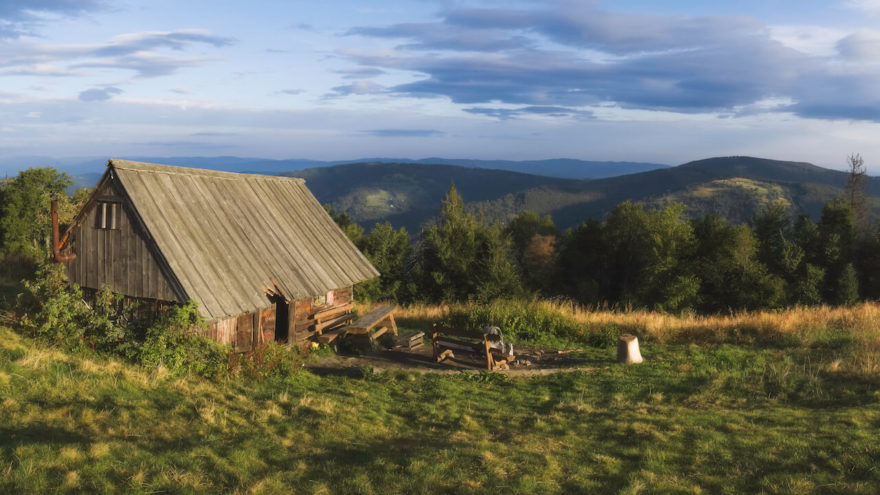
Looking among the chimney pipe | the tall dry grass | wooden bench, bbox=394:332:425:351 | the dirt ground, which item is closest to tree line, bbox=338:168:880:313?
the tall dry grass

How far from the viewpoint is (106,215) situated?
43.7 ft

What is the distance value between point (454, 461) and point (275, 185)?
13.9m

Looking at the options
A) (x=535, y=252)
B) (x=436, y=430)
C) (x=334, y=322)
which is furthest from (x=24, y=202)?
(x=436, y=430)

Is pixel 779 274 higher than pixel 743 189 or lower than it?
lower

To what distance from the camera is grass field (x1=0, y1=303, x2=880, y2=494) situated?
6949 millimetres

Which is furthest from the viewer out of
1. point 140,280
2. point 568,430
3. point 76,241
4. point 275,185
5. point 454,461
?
point 275,185

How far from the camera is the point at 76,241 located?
13.8 metres

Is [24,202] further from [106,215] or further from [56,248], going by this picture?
[106,215]

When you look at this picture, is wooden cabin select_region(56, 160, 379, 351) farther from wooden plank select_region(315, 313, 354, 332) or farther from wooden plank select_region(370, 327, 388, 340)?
wooden plank select_region(370, 327, 388, 340)

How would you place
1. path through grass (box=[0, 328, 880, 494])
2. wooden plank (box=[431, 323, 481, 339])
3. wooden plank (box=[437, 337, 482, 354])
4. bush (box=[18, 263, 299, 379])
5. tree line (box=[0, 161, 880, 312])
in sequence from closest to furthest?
path through grass (box=[0, 328, 880, 494]) → bush (box=[18, 263, 299, 379]) → wooden plank (box=[431, 323, 481, 339]) → wooden plank (box=[437, 337, 482, 354]) → tree line (box=[0, 161, 880, 312])

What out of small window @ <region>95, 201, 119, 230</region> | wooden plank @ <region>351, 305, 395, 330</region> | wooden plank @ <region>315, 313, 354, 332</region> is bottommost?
wooden plank @ <region>315, 313, 354, 332</region>

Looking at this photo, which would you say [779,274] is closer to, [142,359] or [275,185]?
[275,185]

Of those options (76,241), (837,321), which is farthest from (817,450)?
(76,241)

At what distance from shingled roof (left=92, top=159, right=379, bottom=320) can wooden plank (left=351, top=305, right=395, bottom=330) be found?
1215 mm
